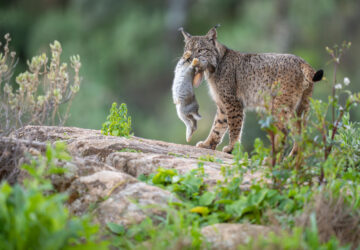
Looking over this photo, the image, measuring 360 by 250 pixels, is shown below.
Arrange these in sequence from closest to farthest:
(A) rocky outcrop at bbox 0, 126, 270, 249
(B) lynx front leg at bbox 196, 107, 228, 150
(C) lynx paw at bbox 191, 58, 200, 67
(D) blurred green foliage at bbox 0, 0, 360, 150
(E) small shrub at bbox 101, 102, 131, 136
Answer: (A) rocky outcrop at bbox 0, 126, 270, 249 < (E) small shrub at bbox 101, 102, 131, 136 < (C) lynx paw at bbox 191, 58, 200, 67 < (B) lynx front leg at bbox 196, 107, 228, 150 < (D) blurred green foliage at bbox 0, 0, 360, 150

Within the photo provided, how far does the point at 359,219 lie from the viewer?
11.5ft

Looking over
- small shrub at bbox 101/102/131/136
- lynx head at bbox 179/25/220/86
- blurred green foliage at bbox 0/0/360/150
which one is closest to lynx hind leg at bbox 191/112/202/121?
lynx head at bbox 179/25/220/86

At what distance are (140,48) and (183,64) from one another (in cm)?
1239

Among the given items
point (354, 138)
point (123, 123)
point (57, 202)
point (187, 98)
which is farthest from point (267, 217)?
point (187, 98)

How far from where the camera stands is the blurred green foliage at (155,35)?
57.2 ft

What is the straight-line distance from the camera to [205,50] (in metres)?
6.86

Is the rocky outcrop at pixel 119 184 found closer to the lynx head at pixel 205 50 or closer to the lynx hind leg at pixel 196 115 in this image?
the lynx hind leg at pixel 196 115

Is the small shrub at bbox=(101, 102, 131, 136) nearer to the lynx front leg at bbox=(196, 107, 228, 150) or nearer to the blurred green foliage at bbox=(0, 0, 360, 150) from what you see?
the lynx front leg at bbox=(196, 107, 228, 150)

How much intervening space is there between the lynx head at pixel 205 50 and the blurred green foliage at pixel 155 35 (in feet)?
30.0

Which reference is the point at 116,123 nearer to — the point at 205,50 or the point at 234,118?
the point at 234,118

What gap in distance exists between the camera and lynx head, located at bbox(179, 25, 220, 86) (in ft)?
22.4

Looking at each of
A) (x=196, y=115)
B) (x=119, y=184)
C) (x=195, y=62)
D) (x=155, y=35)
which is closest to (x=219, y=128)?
(x=196, y=115)

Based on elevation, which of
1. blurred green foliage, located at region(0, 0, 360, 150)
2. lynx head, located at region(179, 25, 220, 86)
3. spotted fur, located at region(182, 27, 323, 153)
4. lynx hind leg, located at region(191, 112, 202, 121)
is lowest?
lynx hind leg, located at region(191, 112, 202, 121)

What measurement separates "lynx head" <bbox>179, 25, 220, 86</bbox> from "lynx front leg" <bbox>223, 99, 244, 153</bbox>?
552mm
